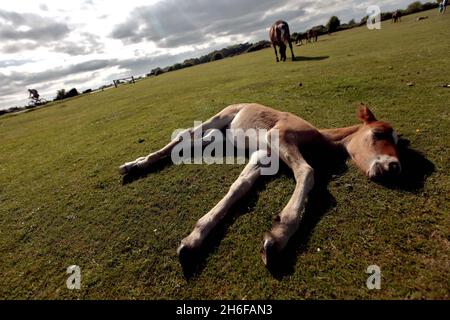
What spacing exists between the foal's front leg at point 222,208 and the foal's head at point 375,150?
4.52 feet

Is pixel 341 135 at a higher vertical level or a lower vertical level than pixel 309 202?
higher

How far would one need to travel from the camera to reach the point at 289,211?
3174 millimetres

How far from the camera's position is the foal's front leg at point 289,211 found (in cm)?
281

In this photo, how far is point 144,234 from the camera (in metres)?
3.57

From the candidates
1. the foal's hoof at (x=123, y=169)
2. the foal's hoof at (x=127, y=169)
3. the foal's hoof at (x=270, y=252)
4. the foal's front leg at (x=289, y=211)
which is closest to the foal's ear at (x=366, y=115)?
the foal's front leg at (x=289, y=211)

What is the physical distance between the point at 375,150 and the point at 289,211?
1.59 meters

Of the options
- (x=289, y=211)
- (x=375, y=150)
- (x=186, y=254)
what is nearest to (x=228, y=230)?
(x=186, y=254)

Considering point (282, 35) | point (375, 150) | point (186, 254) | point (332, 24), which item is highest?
point (332, 24)

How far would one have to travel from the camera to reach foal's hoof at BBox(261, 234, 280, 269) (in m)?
2.75

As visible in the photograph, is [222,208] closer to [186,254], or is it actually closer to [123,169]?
[186,254]

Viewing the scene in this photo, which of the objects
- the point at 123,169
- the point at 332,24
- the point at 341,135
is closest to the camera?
the point at 341,135

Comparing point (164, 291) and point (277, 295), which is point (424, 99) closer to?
point (277, 295)

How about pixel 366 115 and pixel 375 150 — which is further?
pixel 366 115
